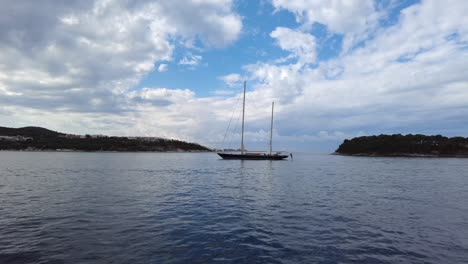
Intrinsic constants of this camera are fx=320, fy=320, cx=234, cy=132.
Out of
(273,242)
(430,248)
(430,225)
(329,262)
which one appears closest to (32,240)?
(273,242)

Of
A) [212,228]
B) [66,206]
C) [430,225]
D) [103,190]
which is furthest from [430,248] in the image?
[103,190]

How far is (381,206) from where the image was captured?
97.2ft

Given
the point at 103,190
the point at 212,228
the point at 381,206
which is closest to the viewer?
the point at 212,228

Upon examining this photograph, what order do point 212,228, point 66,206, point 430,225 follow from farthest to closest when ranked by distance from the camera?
point 66,206, point 430,225, point 212,228

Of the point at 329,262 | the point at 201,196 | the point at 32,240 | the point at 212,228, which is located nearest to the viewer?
the point at 329,262

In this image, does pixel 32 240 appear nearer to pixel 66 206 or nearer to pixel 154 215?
pixel 154 215

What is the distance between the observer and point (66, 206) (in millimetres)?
27016

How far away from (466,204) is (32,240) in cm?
3658

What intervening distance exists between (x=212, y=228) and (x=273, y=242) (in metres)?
4.57

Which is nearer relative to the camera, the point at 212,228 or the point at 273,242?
the point at 273,242

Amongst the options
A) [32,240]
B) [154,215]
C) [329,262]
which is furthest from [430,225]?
[32,240]

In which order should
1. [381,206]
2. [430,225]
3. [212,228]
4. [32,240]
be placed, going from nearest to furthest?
[32,240], [212,228], [430,225], [381,206]

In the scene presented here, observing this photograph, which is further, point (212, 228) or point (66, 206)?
point (66, 206)

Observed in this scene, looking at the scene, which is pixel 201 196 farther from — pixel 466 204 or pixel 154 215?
pixel 466 204
